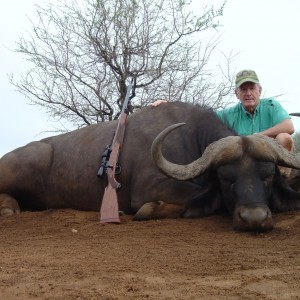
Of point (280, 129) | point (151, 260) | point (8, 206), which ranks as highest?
point (280, 129)

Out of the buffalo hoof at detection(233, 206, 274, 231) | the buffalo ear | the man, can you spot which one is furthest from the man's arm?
the buffalo hoof at detection(233, 206, 274, 231)

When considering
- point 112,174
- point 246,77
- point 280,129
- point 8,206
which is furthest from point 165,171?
point 8,206

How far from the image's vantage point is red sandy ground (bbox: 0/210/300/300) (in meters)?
2.80

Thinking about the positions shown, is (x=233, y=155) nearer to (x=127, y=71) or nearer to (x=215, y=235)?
(x=215, y=235)

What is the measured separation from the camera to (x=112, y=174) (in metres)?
6.08

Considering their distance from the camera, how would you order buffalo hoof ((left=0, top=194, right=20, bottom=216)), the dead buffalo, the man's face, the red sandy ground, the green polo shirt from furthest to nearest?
buffalo hoof ((left=0, top=194, right=20, bottom=216))
the man's face
the green polo shirt
the dead buffalo
the red sandy ground

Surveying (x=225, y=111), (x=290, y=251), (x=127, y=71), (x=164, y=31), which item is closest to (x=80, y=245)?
(x=290, y=251)

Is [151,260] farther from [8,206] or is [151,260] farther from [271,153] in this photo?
[8,206]

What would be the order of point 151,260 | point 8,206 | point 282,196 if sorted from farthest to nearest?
1. point 8,206
2. point 282,196
3. point 151,260

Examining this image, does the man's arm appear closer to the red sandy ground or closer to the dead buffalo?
the dead buffalo

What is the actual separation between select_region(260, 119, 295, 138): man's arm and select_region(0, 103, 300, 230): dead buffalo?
1.58 feet

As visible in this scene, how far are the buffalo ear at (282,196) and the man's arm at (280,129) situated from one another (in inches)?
30.5

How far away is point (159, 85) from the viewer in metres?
14.0

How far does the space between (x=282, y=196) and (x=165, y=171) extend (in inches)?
49.7
